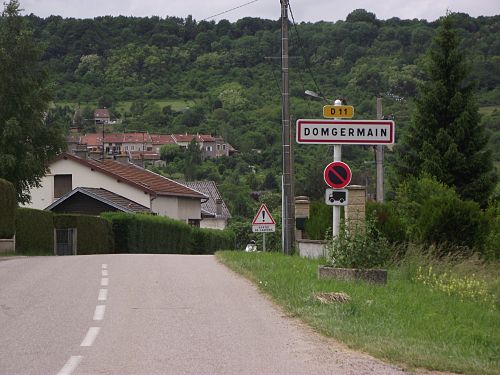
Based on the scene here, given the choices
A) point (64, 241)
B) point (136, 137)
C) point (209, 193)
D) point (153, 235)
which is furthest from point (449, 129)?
point (136, 137)

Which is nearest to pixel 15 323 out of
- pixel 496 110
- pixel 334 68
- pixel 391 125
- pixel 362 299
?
pixel 362 299

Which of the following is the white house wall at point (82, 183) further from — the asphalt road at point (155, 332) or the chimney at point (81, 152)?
the asphalt road at point (155, 332)

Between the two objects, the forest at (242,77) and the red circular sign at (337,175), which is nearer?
the red circular sign at (337,175)

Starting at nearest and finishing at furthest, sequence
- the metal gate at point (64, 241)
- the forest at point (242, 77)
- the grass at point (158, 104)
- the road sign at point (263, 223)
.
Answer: the road sign at point (263, 223) < the metal gate at point (64, 241) < the forest at point (242, 77) < the grass at point (158, 104)

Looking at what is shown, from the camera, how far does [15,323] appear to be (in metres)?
12.4

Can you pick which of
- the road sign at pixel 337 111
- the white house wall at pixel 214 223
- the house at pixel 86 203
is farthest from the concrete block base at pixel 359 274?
the white house wall at pixel 214 223

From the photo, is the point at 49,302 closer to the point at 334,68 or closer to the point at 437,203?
the point at 437,203

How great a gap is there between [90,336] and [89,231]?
31313 millimetres

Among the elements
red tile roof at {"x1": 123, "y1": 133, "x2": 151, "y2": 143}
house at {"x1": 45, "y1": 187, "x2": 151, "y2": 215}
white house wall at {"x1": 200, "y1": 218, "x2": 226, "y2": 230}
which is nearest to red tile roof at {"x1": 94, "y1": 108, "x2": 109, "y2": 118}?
red tile roof at {"x1": 123, "y1": 133, "x2": 151, "y2": 143}

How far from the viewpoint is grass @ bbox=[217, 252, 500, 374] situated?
33.1ft

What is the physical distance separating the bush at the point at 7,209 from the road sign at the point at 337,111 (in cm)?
1688

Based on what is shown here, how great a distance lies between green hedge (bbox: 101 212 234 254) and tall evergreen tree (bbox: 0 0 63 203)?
15.2ft

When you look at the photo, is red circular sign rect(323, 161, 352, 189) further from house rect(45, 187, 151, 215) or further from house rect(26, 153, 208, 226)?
house rect(26, 153, 208, 226)

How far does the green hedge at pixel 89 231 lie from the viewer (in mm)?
40562
